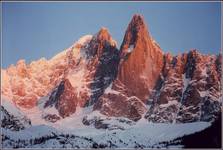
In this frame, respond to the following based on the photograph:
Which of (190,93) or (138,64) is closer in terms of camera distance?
(190,93)

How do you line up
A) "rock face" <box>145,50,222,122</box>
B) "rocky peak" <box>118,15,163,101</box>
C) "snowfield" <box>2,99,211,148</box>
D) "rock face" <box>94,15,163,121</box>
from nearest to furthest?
"snowfield" <box>2,99,211,148</box>
"rock face" <box>145,50,222,122</box>
"rock face" <box>94,15,163,121</box>
"rocky peak" <box>118,15,163,101</box>

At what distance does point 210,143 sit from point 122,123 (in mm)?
77843

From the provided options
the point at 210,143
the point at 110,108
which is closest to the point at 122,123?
the point at 110,108

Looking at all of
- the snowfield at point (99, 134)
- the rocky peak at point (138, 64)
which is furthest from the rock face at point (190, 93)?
the rocky peak at point (138, 64)

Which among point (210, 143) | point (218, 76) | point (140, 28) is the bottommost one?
point (210, 143)

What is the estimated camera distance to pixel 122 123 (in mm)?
186625

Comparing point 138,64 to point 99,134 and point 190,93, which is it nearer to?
point 190,93

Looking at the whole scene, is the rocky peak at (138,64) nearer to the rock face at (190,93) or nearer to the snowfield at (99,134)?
the rock face at (190,93)

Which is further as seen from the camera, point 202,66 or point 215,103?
point 202,66

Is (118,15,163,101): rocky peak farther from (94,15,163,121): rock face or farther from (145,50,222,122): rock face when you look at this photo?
(145,50,222,122): rock face

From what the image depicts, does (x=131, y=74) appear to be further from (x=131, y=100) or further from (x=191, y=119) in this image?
(x=191, y=119)

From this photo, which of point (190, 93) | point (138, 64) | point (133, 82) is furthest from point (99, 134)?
point (190, 93)

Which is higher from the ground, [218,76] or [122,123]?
[218,76]

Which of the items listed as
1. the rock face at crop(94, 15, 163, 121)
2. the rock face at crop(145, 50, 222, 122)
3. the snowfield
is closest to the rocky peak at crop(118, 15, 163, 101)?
the rock face at crop(94, 15, 163, 121)
